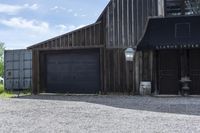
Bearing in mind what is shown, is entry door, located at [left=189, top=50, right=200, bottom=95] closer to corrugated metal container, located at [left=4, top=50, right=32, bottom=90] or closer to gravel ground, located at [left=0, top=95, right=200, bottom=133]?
gravel ground, located at [left=0, top=95, right=200, bottom=133]

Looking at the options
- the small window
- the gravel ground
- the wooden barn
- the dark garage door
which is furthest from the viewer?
the dark garage door

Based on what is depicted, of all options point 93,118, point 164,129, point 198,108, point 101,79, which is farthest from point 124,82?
point 164,129

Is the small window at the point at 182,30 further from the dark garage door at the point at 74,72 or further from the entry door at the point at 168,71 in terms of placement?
the dark garage door at the point at 74,72

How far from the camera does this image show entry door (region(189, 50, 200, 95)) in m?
19.5

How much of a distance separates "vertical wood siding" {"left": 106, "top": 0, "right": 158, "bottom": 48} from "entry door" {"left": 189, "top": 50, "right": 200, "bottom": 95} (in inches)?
107

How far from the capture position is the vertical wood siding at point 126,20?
20422mm

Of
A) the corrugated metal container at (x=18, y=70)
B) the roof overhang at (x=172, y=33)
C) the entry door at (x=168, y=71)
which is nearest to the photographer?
the roof overhang at (x=172, y=33)

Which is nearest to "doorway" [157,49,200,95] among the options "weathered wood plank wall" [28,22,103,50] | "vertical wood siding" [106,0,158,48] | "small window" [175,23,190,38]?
"small window" [175,23,190,38]

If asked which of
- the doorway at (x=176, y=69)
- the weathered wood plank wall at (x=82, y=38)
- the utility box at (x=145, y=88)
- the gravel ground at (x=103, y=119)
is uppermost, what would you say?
the weathered wood plank wall at (x=82, y=38)

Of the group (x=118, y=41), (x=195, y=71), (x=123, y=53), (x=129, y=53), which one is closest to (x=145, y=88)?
(x=129, y=53)

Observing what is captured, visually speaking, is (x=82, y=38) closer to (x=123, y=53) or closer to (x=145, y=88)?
(x=123, y=53)

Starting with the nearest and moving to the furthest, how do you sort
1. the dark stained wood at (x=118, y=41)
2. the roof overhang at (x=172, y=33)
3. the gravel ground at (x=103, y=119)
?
the gravel ground at (x=103, y=119)
the roof overhang at (x=172, y=33)
the dark stained wood at (x=118, y=41)

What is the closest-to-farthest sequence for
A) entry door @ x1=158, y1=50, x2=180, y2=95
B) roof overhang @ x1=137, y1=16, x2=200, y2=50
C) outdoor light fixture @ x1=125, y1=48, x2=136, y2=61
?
roof overhang @ x1=137, y1=16, x2=200, y2=50, entry door @ x1=158, y1=50, x2=180, y2=95, outdoor light fixture @ x1=125, y1=48, x2=136, y2=61

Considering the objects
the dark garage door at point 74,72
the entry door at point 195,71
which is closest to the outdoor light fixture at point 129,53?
the dark garage door at point 74,72
